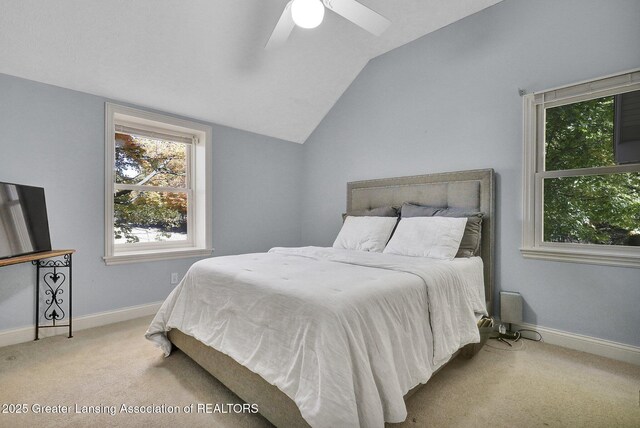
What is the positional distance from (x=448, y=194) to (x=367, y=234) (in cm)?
86

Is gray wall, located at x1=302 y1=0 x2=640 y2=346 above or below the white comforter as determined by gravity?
above

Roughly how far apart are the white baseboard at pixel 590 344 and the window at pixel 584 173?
22.3 inches

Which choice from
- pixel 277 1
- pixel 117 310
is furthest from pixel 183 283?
pixel 277 1

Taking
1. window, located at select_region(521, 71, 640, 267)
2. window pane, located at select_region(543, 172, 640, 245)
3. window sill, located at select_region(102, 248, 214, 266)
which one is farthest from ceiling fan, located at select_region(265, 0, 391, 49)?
window sill, located at select_region(102, 248, 214, 266)

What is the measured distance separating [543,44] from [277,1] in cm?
218

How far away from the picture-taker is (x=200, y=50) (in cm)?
270

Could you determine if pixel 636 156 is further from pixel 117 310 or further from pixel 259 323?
pixel 117 310

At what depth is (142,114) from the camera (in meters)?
2.98

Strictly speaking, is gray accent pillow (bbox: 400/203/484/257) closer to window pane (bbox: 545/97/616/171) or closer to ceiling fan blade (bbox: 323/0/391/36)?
window pane (bbox: 545/97/616/171)

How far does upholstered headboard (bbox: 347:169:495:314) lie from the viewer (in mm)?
2586

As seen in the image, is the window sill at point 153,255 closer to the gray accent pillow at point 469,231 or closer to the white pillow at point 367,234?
the white pillow at point 367,234

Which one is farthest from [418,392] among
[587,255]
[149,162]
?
[149,162]

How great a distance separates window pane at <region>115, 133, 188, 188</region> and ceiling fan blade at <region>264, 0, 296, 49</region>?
185cm

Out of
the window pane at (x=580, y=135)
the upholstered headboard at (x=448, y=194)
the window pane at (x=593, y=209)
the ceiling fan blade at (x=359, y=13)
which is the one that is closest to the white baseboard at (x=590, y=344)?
the upholstered headboard at (x=448, y=194)
